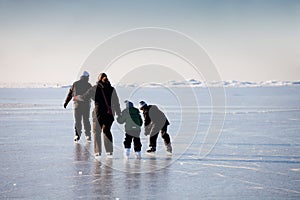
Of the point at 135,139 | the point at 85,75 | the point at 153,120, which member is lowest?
the point at 135,139

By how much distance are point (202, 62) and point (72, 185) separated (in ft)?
23.9

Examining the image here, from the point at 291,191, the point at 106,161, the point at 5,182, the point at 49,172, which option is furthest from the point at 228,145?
the point at 5,182

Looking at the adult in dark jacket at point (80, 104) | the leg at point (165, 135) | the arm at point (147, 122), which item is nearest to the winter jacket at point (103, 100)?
the arm at point (147, 122)

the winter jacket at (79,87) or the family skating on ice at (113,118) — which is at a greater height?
the winter jacket at (79,87)

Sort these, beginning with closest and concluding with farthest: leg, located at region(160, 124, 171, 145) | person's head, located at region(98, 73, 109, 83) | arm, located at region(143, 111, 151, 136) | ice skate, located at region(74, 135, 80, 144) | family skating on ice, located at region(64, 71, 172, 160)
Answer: person's head, located at region(98, 73, 109, 83)
family skating on ice, located at region(64, 71, 172, 160)
arm, located at region(143, 111, 151, 136)
leg, located at region(160, 124, 171, 145)
ice skate, located at region(74, 135, 80, 144)

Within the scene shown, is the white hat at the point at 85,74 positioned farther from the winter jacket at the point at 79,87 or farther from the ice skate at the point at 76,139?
the ice skate at the point at 76,139

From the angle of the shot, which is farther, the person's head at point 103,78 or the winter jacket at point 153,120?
the winter jacket at point 153,120

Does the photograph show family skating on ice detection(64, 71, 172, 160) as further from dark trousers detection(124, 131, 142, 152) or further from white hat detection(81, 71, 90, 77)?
white hat detection(81, 71, 90, 77)

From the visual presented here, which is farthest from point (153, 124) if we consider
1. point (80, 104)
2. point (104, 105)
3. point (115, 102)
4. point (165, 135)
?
point (80, 104)

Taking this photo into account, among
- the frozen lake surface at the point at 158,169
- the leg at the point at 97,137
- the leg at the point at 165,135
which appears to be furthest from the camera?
the leg at the point at 165,135

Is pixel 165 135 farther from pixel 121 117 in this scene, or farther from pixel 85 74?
pixel 85 74

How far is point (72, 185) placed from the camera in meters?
5.62

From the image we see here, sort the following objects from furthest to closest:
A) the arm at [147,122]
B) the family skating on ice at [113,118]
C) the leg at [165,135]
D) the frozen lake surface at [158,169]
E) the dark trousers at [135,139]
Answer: the leg at [165,135] → the arm at [147,122] → the dark trousers at [135,139] → the family skating on ice at [113,118] → the frozen lake surface at [158,169]

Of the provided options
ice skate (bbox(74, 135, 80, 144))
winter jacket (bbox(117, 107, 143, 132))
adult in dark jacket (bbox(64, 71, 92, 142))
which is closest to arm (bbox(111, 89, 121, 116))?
winter jacket (bbox(117, 107, 143, 132))
